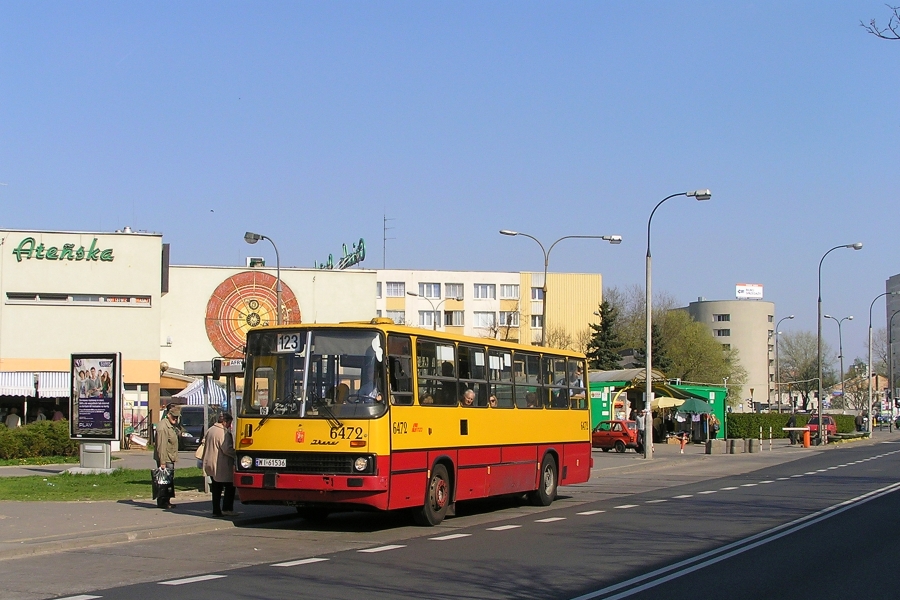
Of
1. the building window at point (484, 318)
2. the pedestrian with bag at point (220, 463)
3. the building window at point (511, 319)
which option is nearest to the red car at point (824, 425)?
the building window at point (511, 319)

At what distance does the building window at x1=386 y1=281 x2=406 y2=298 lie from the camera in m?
101

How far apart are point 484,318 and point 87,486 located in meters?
81.8

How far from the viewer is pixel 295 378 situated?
49.1ft

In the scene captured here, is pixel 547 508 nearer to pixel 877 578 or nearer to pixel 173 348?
pixel 877 578

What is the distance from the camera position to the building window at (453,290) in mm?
101938

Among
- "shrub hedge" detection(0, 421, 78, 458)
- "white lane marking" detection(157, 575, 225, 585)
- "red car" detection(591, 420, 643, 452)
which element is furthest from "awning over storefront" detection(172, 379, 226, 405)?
"white lane marking" detection(157, 575, 225, 585)

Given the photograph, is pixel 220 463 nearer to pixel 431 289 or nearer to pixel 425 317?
pixel 431 289

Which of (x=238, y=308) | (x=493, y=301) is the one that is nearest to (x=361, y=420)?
(x=238, y=308)

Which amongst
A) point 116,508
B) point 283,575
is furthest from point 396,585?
point 116,508

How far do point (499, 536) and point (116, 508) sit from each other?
6.82 metres

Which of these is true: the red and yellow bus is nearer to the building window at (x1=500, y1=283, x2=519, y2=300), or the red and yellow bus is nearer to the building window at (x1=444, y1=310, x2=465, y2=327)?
the building window at (x1=444, y1=310, x2=465, y2=327)

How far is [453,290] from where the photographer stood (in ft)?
335

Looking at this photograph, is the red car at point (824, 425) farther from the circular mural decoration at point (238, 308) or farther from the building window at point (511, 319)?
the building window at point (511, 319)

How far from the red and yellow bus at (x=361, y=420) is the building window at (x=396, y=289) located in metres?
84.1
